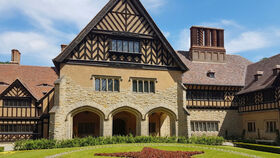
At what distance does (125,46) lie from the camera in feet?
75.9

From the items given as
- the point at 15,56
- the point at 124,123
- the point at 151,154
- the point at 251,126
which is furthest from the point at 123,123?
the point at 15,56

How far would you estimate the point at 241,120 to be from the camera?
29219 mm

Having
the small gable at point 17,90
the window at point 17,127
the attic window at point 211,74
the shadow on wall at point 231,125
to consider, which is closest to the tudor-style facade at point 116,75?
the window at point 17,127

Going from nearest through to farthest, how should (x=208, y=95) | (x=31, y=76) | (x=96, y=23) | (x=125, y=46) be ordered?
(x=96, y=23) → (x=125, y=46) → (x=208, y=95) → (x=31, y=76)

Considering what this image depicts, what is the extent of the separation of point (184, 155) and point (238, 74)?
1868 cm

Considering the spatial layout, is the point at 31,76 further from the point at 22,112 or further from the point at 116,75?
the point at 116,75

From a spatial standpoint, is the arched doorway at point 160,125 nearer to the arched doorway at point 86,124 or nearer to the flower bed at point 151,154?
the arched doorway at point 86,124

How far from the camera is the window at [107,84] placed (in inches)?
869

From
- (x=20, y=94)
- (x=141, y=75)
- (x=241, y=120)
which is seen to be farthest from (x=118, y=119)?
(x=241, y=120)

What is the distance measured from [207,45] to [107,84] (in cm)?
1614

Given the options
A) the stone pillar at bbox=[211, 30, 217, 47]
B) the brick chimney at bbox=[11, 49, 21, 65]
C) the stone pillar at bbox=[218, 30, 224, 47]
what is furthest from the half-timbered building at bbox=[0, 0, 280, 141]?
the brick chimney at bbox=[11, 49, 21, 65]

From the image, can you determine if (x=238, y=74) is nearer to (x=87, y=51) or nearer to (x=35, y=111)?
(x=87, y=51)

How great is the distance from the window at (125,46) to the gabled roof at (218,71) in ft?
24.0

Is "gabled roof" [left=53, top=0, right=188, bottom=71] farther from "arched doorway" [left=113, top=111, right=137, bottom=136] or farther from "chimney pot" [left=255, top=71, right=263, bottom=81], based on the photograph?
"chimney pot" [left=255, top=71, right=263, bottom=81]
